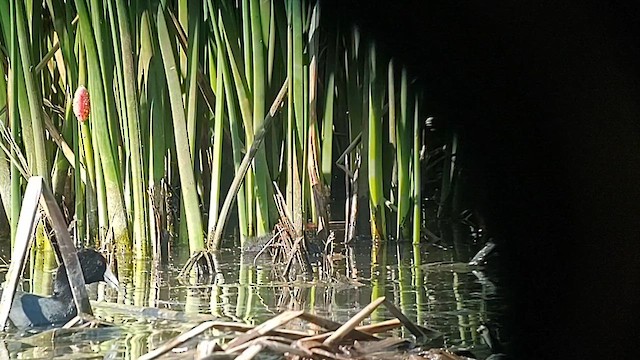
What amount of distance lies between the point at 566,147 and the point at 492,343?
406 millimetres

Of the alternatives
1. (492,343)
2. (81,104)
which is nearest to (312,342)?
(492,343)

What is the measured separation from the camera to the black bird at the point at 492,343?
1.62 meters

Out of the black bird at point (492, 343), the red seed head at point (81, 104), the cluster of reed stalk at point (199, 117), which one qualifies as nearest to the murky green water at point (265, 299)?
the black bird at point (492, 343)

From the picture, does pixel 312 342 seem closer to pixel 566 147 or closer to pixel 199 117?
pixel 566 147

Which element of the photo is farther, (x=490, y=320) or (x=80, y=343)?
(x=490, y=320)

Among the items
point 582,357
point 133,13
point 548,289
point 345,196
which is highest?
point 133,13

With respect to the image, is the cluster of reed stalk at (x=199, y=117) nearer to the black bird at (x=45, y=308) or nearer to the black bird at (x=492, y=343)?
the black bird at (x=45, y=308)

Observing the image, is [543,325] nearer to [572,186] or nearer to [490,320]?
[490,320]

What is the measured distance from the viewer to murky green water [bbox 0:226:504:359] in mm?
1666

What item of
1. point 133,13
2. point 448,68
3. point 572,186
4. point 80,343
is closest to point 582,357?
point 572,186

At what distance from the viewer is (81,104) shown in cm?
255

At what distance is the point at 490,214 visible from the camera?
2438mm

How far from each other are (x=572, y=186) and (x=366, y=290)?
601 millimetres

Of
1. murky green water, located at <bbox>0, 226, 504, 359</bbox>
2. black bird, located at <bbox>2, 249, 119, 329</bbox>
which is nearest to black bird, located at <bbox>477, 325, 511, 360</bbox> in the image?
murky green water, located at <bbox>0, 226, 504, 359</bbox>
